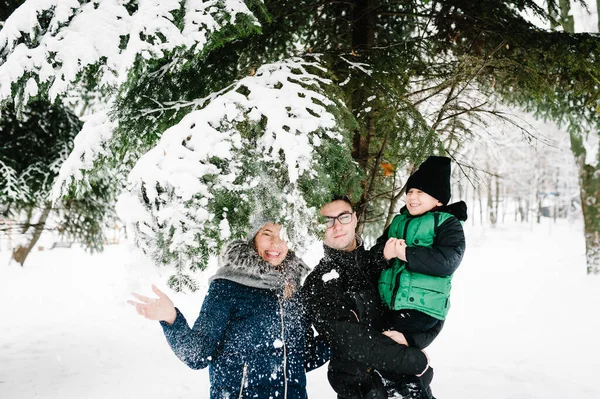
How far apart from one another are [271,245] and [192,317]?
8420 millimetres

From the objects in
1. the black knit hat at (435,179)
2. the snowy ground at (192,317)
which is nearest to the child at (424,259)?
the black knit hat at (435,179)

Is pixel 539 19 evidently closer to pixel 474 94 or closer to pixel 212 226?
pixel 474 94

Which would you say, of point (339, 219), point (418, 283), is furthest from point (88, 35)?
point (418, 283)

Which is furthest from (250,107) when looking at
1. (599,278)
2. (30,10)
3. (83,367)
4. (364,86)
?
(599,278)

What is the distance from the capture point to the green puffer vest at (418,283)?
228 cm

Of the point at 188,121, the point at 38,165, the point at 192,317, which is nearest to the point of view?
the point at 188,121

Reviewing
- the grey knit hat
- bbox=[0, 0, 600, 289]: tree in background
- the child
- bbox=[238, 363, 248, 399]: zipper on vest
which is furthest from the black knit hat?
bbox=[238, 363, 248, 399]: zipper on vest

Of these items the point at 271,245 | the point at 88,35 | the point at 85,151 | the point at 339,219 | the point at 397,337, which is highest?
the point at 88,35

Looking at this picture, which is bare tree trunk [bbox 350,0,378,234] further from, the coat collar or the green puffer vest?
the coat collar

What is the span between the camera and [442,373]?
18.9ft

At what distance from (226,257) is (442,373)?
4746 millimetres

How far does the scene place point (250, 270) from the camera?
2162mm

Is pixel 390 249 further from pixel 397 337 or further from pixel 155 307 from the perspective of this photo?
pixel 155 307

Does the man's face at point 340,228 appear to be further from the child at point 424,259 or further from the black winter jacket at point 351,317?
the child at point 424,259
